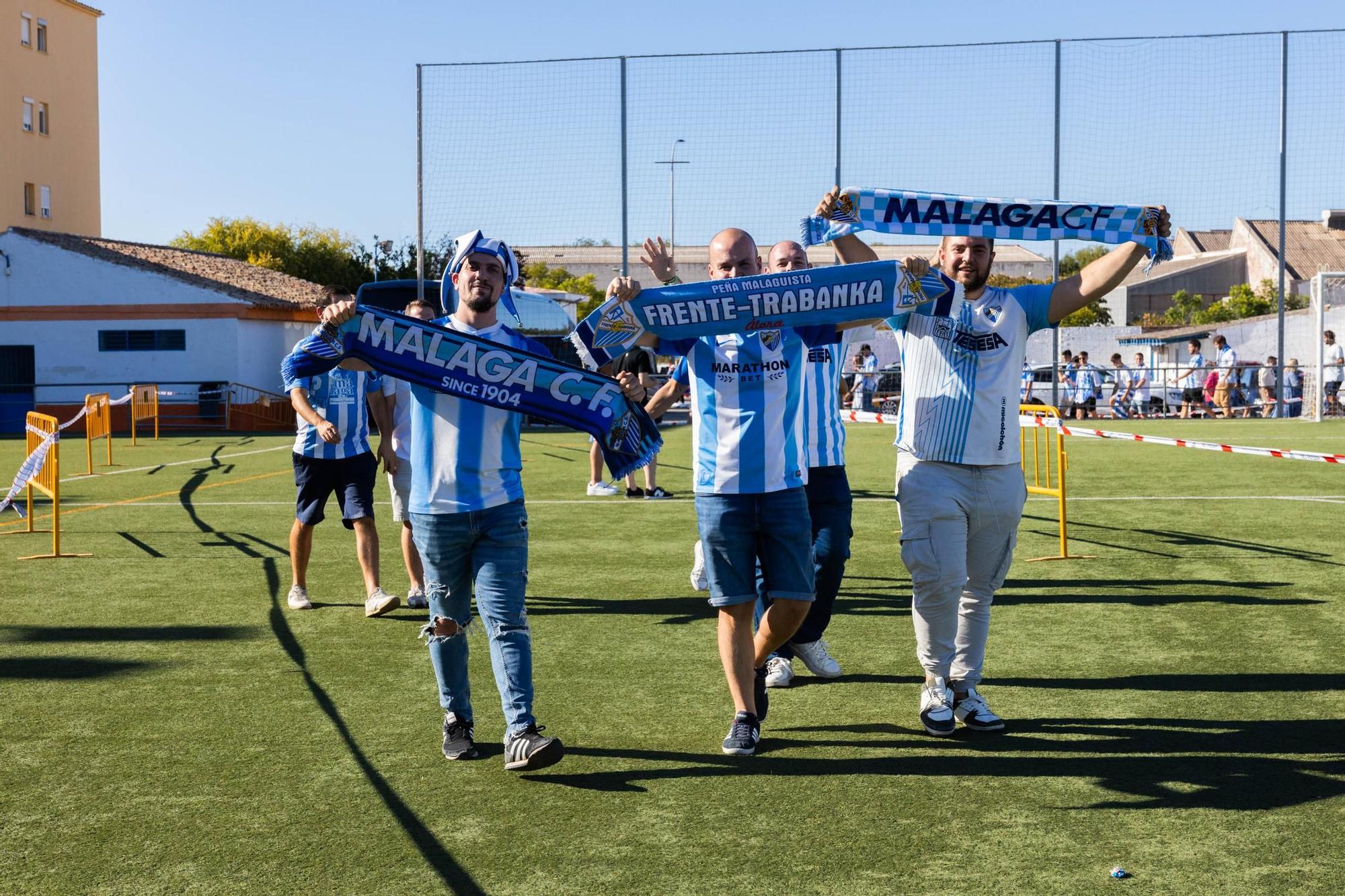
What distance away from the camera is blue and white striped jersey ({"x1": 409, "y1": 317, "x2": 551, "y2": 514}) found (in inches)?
185

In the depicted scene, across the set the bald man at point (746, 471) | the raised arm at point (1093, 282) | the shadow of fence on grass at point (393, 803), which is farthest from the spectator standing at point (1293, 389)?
the bald man at point (746, 471)

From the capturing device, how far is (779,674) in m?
5.98

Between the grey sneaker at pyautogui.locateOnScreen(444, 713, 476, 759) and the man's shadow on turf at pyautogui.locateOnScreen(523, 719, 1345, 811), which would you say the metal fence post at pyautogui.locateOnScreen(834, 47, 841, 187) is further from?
the grey sneaker at pyautogui.locateOnScreen(444, 713, 476, 759)

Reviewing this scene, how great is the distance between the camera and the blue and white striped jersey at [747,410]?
187 inches

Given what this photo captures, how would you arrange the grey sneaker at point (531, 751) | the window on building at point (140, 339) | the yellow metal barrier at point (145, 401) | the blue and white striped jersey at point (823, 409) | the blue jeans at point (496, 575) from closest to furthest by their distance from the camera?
the grey sneaker at point (531, 751), the blue jeans at point (496, 575), the blue and white striped jersey at point (823, 409), the yellow metal barrier at point (145, 401), the window on building at point (140, 339)

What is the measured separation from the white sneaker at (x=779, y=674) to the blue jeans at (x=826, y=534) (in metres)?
0.14

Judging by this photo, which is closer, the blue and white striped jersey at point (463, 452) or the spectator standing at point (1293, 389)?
the blue and white striped jersey at point (463, 452)

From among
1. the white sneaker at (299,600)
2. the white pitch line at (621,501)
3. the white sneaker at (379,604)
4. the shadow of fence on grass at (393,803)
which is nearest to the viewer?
the shadow of fence on grass at (393,803)

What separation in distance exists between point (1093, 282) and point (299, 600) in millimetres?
5176

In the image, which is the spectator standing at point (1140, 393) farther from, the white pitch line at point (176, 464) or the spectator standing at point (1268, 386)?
the white pitch line at point (176, 464)

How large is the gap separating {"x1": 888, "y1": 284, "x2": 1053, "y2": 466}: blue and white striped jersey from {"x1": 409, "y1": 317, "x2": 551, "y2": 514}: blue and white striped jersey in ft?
5.03

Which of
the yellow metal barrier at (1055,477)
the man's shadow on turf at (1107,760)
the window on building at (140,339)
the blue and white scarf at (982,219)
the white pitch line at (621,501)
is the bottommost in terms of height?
the man's shadow on turf at (1107,760)

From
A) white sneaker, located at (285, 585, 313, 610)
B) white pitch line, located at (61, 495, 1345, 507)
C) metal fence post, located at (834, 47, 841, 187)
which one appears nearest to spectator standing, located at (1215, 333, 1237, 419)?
metal fence post, located at (834, 47, 841, 187)

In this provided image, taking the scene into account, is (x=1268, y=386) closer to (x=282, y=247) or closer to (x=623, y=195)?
(x=623, y=195)
